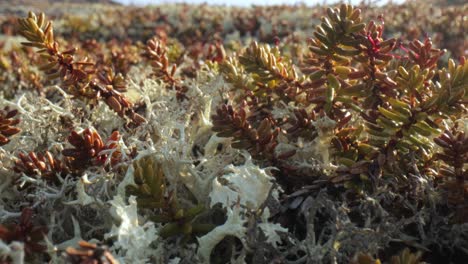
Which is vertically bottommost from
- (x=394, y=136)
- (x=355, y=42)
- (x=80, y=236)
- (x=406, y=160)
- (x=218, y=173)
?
(x=80, y=236)

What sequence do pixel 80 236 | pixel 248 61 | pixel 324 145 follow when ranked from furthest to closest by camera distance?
pixel 248 61 → pixel 324 145 → pixel 80 236

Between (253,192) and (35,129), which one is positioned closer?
(253,192)

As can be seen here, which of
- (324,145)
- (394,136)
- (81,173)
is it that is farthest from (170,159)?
(394,136)

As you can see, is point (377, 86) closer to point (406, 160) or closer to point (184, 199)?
point (406, 160)

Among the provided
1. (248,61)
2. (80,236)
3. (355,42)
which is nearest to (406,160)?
(355,42)

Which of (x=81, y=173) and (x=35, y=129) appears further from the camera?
(x=35, y=129)

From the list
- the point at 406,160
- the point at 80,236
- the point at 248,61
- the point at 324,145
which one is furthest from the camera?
the point at 248,61

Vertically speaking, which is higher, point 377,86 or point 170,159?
point 377,86

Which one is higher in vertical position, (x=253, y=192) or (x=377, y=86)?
(x=377, y=86)

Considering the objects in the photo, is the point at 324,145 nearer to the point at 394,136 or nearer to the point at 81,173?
the point at 394,136
